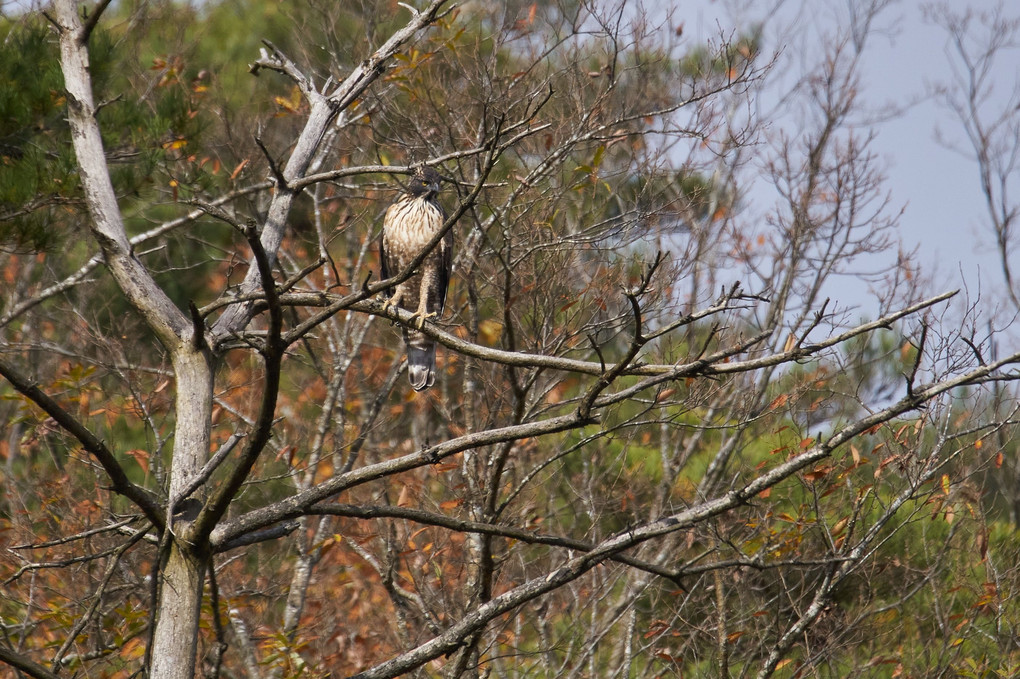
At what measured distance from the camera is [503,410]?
546cm

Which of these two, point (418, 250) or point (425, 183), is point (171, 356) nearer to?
point (425, 183)

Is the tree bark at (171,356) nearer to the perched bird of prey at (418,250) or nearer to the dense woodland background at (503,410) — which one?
the dense woodland background at (503,410)

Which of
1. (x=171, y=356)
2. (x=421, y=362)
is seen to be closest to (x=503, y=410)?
(x=421, y=362)

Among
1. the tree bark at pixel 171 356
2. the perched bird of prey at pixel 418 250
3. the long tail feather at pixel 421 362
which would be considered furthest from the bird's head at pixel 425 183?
the tree bark at pixel 171 356

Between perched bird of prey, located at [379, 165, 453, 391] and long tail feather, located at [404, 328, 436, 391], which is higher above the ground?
perched bird of prey, located at [379, 165, 453, 391]

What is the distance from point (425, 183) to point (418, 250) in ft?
1.45

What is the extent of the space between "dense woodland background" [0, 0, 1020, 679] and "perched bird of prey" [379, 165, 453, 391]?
160 millimetres

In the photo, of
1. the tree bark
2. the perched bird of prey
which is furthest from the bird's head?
the tree bark

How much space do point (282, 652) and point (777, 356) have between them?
2942 mm

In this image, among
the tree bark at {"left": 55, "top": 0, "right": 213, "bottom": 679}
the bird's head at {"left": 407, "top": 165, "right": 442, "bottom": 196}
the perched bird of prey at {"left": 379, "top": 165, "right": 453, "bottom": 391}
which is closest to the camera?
the tree bark at {"left": 55, "top": 0, "right": 213, "bottom": 679}

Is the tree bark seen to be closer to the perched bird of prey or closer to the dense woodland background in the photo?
the dense woodland background

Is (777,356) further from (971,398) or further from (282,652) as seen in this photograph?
(282,652)

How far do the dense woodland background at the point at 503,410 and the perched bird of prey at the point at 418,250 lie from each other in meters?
0.16

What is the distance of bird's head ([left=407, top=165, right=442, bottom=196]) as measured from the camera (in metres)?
5.26
